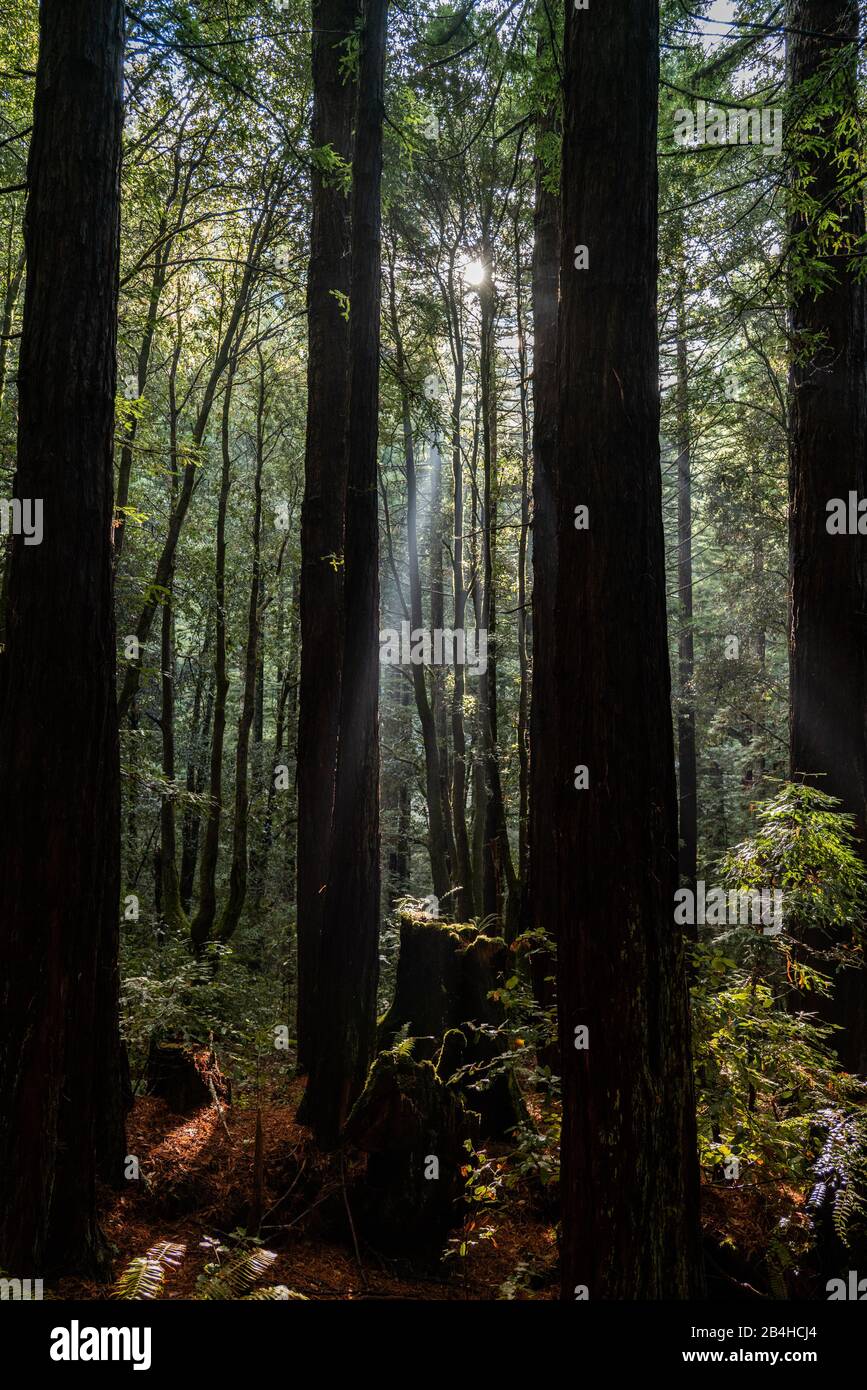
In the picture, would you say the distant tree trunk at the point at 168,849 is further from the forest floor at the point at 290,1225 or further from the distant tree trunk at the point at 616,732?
the distant tree trunk at the point at 616,732

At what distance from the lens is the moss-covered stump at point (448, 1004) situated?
628 centimetres

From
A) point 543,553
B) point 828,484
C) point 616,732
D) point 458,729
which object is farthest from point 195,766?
point 616,732

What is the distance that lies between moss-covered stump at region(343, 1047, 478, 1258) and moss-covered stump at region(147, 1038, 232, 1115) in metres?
2.13

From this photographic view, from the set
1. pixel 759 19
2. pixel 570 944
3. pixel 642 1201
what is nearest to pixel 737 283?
pixel 759 19

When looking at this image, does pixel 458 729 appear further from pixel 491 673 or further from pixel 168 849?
pixel 168 849

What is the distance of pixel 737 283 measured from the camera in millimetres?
7531

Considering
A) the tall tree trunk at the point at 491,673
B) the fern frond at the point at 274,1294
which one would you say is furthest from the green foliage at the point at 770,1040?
the tall tree trunk at the point at 491,673

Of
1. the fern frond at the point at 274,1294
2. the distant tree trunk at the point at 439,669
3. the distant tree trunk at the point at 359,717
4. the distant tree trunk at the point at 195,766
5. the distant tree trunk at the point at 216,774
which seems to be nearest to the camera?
the fern frond at the point at 274,1294

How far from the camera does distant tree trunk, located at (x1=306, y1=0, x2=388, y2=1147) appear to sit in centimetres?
608

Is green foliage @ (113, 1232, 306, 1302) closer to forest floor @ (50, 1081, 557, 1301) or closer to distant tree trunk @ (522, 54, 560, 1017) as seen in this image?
forest floor @ (50, 1081, 557, 1301)

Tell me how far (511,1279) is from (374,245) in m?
7.45

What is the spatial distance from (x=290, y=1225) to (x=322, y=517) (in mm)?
6333

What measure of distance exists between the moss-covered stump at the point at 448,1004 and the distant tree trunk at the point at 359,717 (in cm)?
30
